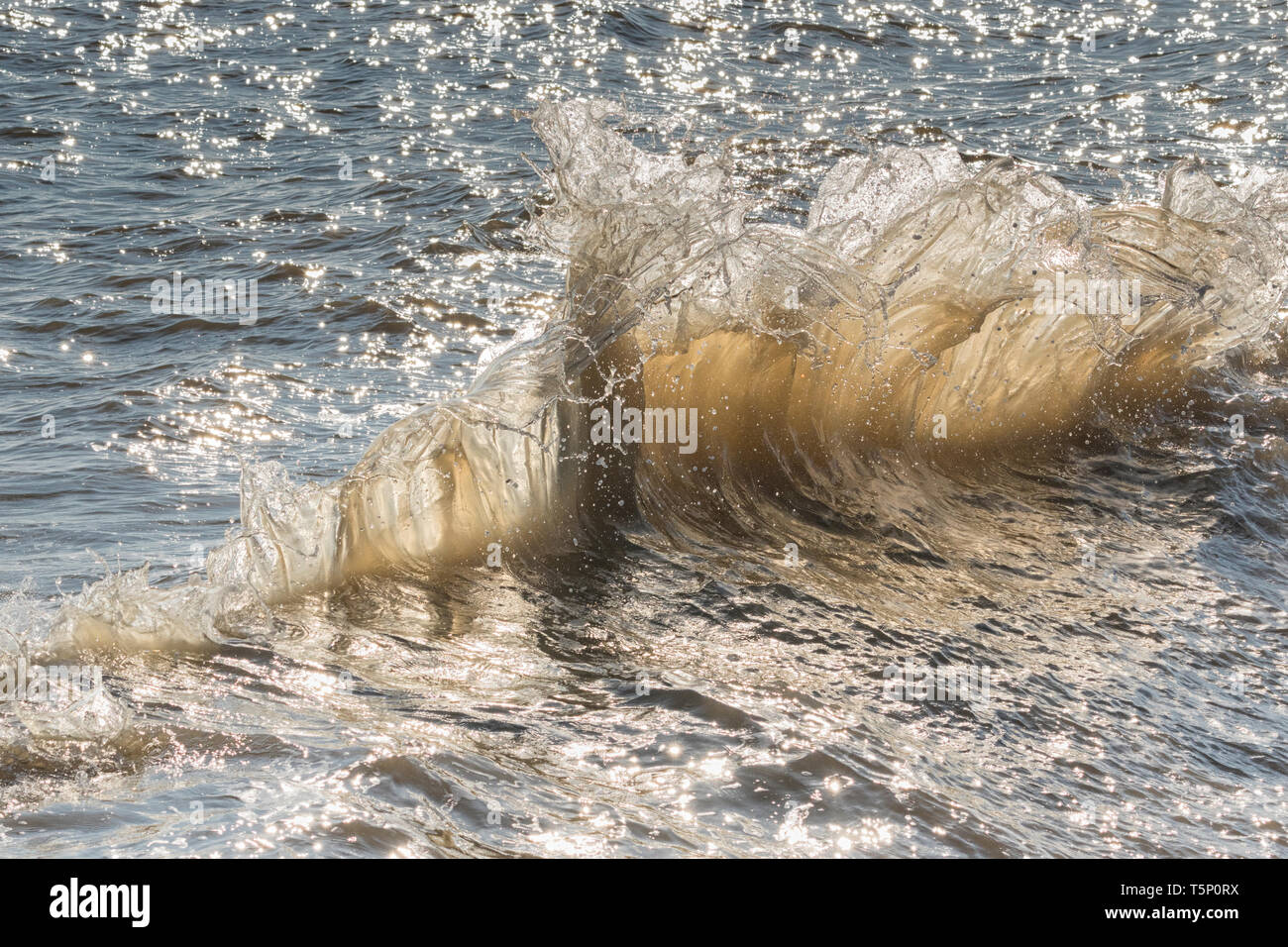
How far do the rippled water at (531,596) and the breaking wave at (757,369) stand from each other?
5 cm

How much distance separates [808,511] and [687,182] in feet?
4.73

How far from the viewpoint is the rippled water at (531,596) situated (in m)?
3.15

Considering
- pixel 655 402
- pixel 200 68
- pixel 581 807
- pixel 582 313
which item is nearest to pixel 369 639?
pixel 581 807

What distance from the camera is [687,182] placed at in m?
5.16

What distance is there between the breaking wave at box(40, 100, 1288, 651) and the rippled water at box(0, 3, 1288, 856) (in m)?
0.05

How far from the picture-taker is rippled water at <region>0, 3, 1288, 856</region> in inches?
124

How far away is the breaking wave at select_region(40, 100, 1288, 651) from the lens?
4.89m

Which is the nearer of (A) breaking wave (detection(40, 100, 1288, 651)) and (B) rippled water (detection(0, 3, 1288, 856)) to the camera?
(B) rippled water (detection(0, 3, 1288, 856))

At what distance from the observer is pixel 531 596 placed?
463 centimetres

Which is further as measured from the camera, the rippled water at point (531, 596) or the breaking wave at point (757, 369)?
the breaking wave at point (757, 369)

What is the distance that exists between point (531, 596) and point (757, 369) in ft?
6.39

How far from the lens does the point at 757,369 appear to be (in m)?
6.11

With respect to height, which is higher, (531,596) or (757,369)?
(757,369)

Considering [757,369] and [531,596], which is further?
[757,369]
